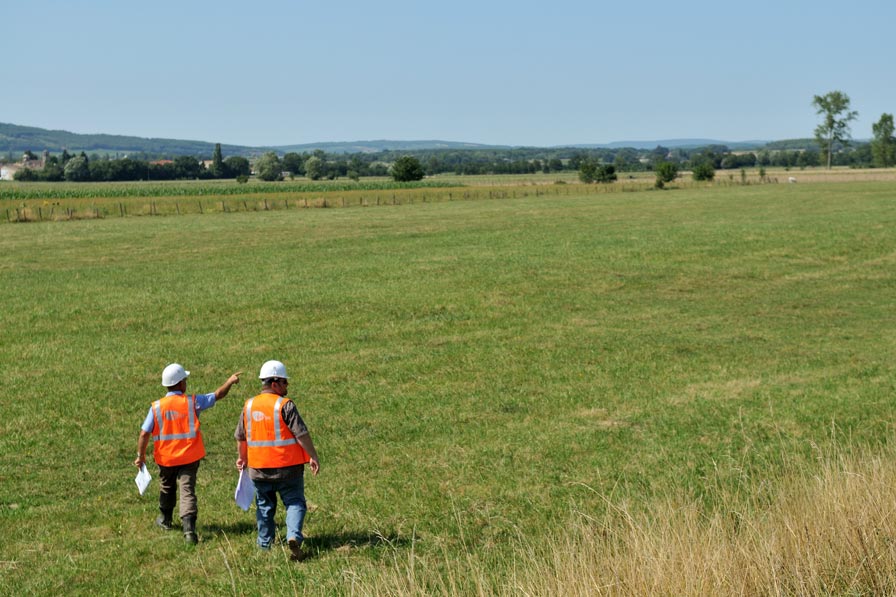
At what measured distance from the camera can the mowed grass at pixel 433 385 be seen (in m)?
10.5

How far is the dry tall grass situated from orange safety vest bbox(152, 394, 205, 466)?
11.1 feet

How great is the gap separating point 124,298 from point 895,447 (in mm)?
23995

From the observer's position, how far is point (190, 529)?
1065 centimetres

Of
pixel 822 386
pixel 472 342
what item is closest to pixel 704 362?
pixel 822 386

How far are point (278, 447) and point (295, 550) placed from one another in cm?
106

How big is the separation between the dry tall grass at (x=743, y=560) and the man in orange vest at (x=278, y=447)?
6.24 feet

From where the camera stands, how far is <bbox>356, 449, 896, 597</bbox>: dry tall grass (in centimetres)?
713

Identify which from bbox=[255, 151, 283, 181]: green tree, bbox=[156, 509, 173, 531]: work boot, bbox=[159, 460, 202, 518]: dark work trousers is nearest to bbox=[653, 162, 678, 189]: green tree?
bbox=[255, 151, 283, 181]: green tree

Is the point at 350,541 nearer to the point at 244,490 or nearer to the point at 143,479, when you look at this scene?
the point at 244,490

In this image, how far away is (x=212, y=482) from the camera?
514 inches

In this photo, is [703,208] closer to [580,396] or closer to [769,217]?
[769,217]

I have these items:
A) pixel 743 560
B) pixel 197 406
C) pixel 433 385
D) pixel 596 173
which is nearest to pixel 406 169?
pixel 596 173

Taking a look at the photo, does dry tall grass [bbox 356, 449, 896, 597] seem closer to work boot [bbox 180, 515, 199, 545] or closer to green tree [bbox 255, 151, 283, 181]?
work boot [bbox 180, 515, 199, 545]

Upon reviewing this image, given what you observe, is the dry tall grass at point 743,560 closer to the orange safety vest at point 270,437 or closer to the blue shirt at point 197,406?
the orange safety vest at point 270,437
